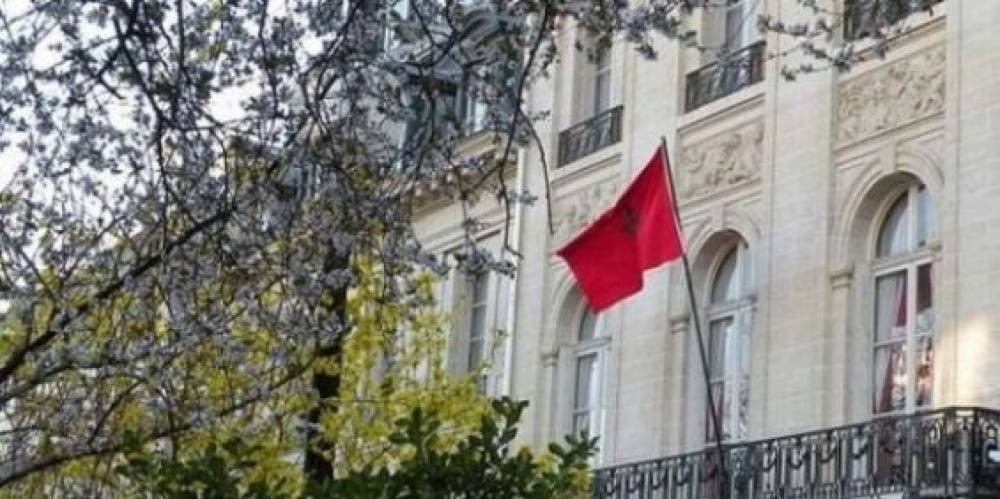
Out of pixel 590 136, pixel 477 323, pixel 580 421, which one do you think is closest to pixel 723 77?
pixel 590 136

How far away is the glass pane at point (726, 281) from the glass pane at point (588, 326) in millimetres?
2807

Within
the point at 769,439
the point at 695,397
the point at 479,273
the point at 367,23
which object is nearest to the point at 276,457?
the point at 769,439

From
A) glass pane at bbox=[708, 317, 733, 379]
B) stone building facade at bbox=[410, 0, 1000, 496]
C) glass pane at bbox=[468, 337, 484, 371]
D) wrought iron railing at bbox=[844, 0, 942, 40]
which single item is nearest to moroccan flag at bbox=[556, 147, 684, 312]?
stone building facade at bbox=[410, 0, 1000, 496]

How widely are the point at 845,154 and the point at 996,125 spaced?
2565 millimetres

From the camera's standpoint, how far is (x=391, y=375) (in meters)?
23.6

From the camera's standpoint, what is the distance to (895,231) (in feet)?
76.7

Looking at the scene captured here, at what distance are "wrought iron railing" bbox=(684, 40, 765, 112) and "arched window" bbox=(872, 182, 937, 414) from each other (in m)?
2.85

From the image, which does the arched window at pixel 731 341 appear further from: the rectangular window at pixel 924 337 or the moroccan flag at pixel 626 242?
the rectangular window at pixel 924 337

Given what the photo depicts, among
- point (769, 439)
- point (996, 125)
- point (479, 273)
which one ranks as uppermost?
point (996, 125)

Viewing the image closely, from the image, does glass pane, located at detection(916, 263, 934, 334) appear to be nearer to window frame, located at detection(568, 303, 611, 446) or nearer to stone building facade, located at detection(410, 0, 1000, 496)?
stone building facade, located at detection(410, 0, 1000, 496)

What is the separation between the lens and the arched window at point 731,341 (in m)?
25.1

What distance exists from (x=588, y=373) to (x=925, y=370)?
728 cm

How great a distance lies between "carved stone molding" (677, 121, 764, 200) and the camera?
2541 cm

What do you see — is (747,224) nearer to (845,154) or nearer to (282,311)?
(845,154)
